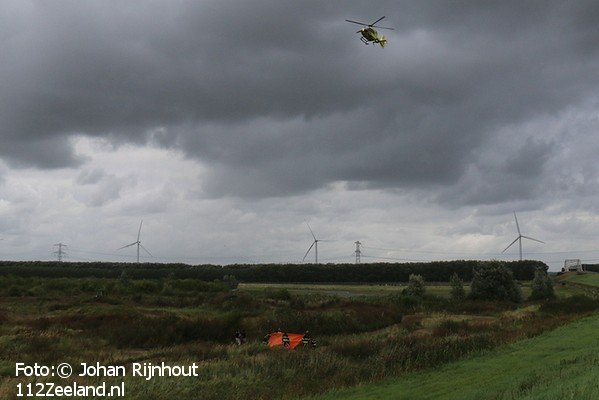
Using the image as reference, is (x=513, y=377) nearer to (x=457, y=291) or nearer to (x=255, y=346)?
(x=255, y=346)

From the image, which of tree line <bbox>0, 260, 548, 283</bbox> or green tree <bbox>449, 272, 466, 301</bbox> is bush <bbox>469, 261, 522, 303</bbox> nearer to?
green tree <bbox>449, 272, 466, 301</bbox>

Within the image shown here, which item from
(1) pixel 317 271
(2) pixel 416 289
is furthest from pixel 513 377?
(1) pixel 317 271

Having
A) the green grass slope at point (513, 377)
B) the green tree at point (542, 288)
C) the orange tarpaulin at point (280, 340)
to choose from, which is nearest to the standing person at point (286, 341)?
the orange tarpaulin at point (280, 340)

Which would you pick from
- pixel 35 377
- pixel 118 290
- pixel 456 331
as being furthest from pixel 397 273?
pixel 35 377

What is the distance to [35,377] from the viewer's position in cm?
2042

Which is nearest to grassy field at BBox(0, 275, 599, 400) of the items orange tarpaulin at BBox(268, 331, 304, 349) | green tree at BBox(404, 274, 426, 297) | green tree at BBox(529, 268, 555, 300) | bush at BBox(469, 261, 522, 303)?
orange tarpaulin at BBox(268, 331, 304, 349)

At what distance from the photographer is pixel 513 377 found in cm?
1867

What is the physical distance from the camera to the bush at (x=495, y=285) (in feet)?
224

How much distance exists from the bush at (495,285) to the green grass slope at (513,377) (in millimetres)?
42130

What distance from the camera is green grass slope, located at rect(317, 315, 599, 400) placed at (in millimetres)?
13852

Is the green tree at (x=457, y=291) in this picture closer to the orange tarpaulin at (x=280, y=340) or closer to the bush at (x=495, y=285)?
the bush at (x=495, y=285)

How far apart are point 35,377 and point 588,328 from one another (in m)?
26.6

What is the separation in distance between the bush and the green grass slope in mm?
42130

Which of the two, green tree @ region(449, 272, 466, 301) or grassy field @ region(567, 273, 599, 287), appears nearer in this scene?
green tree @ region(449, 272, 466, 301)
